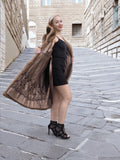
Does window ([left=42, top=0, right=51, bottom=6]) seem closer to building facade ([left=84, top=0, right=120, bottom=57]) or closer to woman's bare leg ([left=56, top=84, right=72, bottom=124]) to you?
building facade ([left=84, top=0, right=120, bottom=57])

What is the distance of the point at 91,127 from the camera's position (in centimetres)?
339

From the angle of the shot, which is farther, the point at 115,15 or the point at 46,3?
the point at 46,3

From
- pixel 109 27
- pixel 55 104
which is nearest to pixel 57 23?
pixel 55 104

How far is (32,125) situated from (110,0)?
11922 mm

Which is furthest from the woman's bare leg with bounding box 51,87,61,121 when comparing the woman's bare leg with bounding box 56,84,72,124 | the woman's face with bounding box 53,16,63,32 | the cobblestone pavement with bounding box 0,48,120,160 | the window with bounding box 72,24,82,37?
the window with bounding box 72,24,82,37

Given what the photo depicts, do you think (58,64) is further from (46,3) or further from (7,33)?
(46,3)

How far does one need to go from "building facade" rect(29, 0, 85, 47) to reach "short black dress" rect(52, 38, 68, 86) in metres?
25.5

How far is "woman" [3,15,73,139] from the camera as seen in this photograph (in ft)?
9.53

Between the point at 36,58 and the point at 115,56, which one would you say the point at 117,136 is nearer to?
the point at 36,58

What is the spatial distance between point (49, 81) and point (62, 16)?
26442 millimetres

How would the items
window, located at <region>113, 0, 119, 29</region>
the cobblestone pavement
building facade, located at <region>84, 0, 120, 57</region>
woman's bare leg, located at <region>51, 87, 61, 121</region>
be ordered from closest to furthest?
the cobblestone pavement
woman's bare leg, located at <region>51, 87, 61, 121</region>
building facade, located at <region>84, 0, 120, 57</region>
window, located at <region>113, 0, 119, 29</region>

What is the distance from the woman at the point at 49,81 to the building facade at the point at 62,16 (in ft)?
83.6

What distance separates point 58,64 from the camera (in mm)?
2912

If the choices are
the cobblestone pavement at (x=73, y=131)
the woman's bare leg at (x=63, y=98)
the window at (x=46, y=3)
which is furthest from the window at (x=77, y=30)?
the woman's bare leg at (x=63, y=98)
